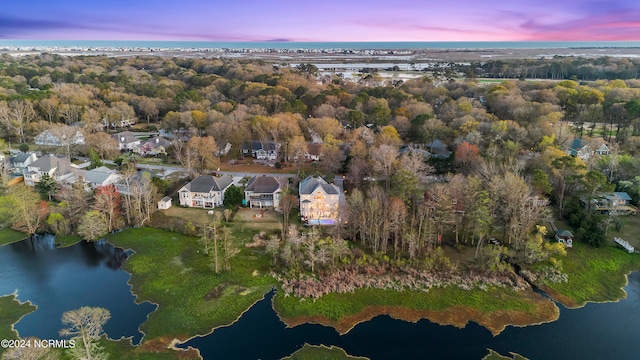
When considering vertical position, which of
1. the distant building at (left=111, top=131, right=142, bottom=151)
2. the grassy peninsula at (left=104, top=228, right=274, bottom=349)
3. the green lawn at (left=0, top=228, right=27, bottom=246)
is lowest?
the grassy peninsula at (left=104, top=228, right=274, bottom=349)

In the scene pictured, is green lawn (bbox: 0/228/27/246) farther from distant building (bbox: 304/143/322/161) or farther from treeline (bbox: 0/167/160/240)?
distant building (bbox: 304/143/322/161)

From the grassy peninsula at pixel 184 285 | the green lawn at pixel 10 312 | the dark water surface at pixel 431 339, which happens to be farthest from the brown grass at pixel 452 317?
the green lawn at pixel 10 312

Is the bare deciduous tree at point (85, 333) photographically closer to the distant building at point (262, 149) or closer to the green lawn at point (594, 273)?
the green lawn at point (594, 273)

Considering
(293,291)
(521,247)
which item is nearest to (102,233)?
(293,291)

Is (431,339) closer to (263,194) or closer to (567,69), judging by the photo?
(263,194)

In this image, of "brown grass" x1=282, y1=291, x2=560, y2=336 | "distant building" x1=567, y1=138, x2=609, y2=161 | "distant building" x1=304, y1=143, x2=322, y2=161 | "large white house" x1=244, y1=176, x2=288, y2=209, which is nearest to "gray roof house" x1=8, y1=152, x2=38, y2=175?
"large white house" x1=244, y1=176, x2=288, y2=209

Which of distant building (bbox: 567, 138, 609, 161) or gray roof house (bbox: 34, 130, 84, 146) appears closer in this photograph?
distant building (bbox: 567, 138, 609, 161)

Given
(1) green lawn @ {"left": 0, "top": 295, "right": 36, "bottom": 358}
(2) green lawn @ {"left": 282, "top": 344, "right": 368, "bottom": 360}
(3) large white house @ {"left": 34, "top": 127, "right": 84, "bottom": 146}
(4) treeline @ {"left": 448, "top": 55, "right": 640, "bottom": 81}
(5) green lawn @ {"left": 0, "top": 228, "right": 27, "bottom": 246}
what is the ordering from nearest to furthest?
(2) green lawn @ {"left": 282, "top": 344, "right": 368, "bottom": 360}, (1) green lawn @ {"left": 0, "top": 295, "right": 36, "bottom": 358}, (5) green lawn @ {"left": 0, "top": 228, "right": 27, "bottom": 246}, (3) large white house @ {"left": 34, "top": 127, "right": 84, "bottom": 146}, (4) treeline @ {"left": 448, "top": 55, "right": 640, "bottom": 81}
